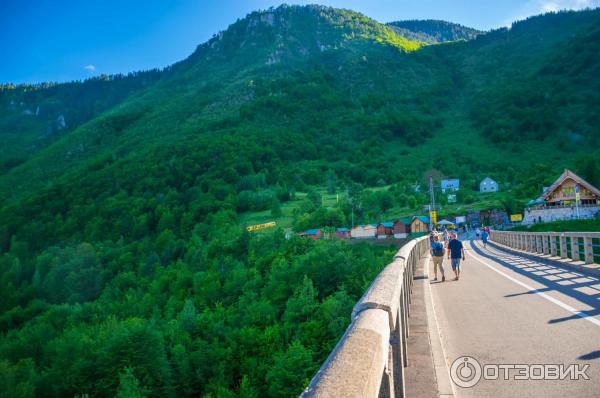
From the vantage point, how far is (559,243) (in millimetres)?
17078

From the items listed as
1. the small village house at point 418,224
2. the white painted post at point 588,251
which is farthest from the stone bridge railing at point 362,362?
the small village house at point 418,224

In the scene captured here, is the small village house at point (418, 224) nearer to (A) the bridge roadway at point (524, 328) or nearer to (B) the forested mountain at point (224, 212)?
A: (B) the forested mountain at point (224, 212)

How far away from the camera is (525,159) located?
143250 millimetres

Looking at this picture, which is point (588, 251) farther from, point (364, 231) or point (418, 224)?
point (418, 224)

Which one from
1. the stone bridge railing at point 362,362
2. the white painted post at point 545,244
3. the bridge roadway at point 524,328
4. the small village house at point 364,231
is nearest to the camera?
the stone bridge railing at point 362,362

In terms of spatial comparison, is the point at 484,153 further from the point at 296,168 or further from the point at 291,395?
the point at 291,395

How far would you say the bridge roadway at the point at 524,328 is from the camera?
4.20 meters

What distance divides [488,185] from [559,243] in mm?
105306

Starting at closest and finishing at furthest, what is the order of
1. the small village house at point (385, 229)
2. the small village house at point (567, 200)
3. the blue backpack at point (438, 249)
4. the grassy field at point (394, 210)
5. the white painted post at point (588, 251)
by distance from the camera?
the blue backpack at point (438, 249), the white painted post at point (588, 251), the small village house at point (567, 200), the small village house at point (385, 229), the grassy field at point (394, 210)

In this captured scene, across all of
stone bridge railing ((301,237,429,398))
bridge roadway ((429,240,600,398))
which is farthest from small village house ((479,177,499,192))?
stone bridge railing ((301,237,429,398))

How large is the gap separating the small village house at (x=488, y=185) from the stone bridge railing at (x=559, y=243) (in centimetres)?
8624

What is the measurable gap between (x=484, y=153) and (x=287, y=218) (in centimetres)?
9027

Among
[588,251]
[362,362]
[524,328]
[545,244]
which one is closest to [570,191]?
[545,244]

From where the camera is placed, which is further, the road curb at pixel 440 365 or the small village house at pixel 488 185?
the small village house at pixel 488 185
